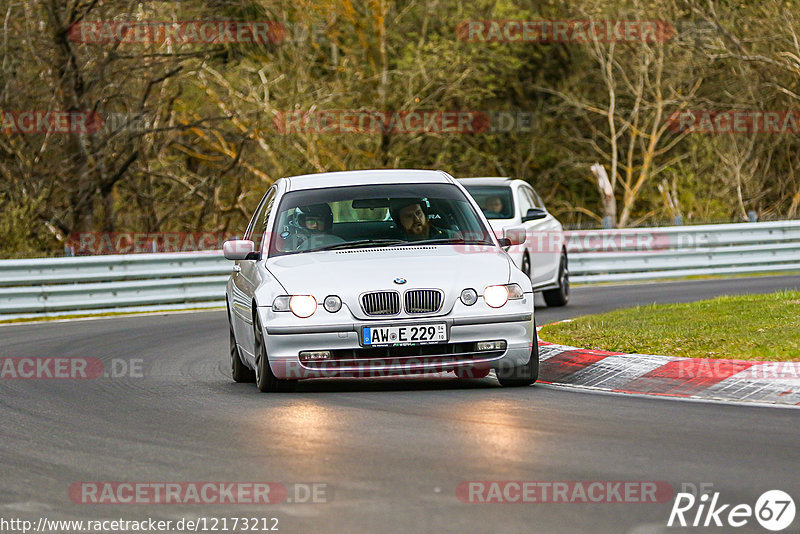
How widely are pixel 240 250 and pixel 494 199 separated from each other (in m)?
8.36

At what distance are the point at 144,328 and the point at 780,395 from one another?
418 inches

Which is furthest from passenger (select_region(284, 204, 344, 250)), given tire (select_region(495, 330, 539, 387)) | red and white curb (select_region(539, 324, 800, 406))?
red and white curb (select_region(539, 324, 800, 406))

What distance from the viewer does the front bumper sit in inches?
393

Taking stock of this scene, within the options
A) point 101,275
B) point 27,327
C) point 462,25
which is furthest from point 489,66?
point 27,327

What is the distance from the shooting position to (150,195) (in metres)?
30.6

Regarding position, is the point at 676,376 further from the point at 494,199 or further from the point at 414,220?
the point at 494,199

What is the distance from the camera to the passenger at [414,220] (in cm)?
1117

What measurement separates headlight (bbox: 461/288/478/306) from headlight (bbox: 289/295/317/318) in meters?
1.04

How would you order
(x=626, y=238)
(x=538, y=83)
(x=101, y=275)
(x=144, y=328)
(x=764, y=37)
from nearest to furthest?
(x=144, y=328) → (x=101, y=275) → (x=626, y=238) → (x=764, y=37) → (x=538, y=83)

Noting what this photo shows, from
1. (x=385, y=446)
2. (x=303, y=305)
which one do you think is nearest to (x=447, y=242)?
(x=303, y=305)

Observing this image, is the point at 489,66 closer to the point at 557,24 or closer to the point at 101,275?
the point at 557,24

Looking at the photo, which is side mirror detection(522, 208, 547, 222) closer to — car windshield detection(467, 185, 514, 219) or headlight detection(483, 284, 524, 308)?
car windshield detection(467, 185, 514, 219)

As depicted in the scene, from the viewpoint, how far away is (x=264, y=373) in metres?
10.5

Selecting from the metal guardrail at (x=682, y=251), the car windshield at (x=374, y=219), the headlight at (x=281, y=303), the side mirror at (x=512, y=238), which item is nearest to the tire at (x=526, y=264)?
the side mirror at (x=512, y=238)
